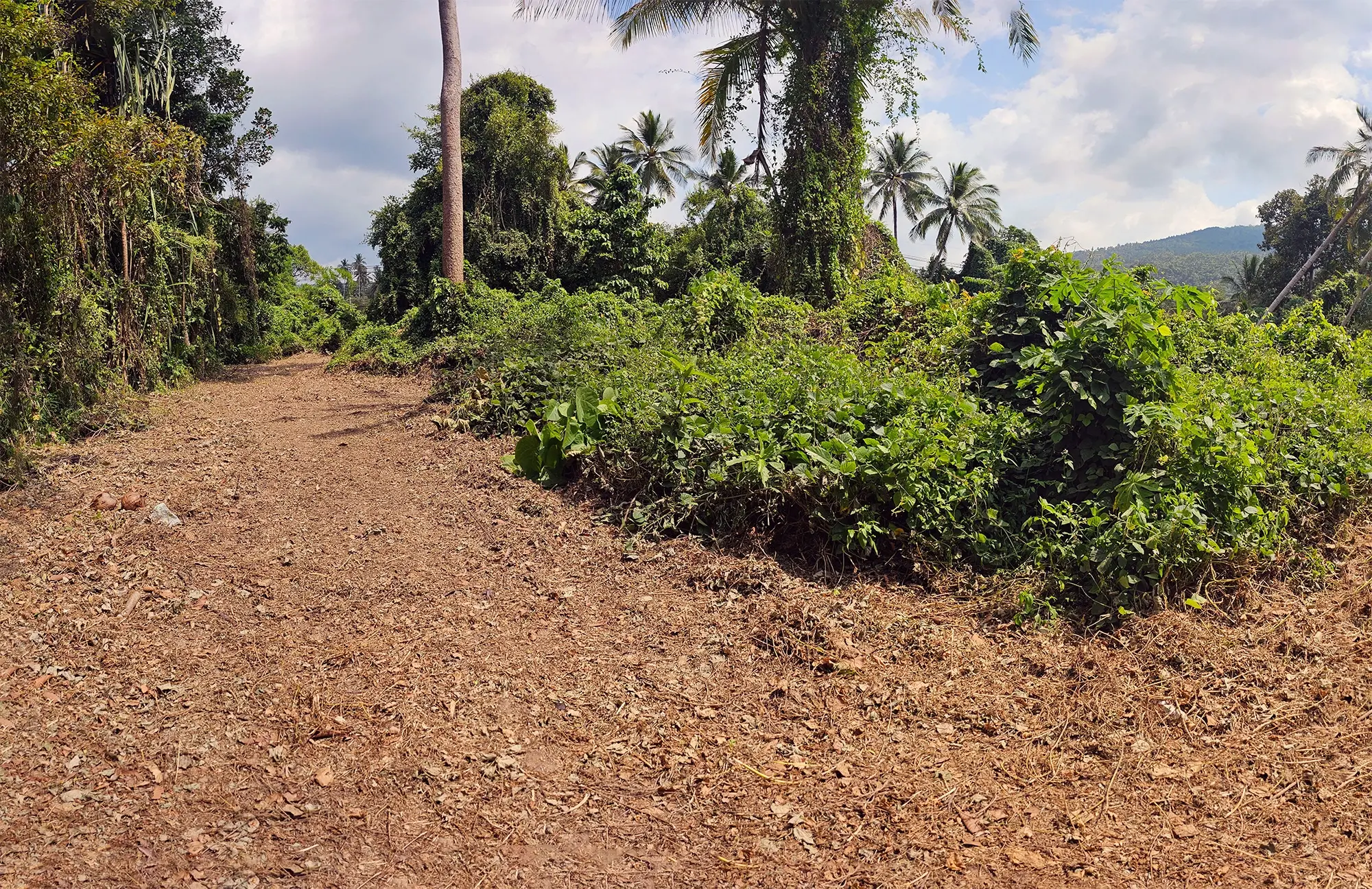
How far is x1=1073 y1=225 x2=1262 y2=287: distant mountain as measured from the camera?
63875 millimetres

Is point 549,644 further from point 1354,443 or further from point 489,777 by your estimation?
point 1354,443

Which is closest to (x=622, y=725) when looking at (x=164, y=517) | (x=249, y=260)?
(x=164, y=517)

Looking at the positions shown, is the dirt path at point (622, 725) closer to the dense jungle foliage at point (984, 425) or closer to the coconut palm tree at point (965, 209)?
the dense jungle foliage at point (984, 425)

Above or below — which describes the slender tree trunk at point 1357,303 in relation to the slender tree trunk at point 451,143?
below

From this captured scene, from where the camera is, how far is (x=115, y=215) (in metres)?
8.73

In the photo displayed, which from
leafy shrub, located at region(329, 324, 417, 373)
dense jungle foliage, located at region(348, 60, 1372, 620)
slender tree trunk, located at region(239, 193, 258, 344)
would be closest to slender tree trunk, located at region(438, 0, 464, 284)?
leafy shrub, located at region(329, 324, 417, 373)

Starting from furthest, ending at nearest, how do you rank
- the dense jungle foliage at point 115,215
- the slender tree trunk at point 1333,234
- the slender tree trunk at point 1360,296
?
the slender tree trunk at point 1333,234, the slender tree trunk at point 1360,296, the dense jungle foliage at point 115,215

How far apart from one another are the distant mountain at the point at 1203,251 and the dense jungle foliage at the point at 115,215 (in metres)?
41.8

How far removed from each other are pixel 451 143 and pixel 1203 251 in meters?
128

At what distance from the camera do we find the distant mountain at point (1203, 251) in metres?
63.9

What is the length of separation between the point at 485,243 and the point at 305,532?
45.0 ft

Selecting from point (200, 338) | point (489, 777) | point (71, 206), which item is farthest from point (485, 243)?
point (489, 777)

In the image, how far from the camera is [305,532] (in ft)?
16.7

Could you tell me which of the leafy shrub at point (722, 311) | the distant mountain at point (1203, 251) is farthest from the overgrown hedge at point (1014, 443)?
the distant mountain at point (1203, 251)
